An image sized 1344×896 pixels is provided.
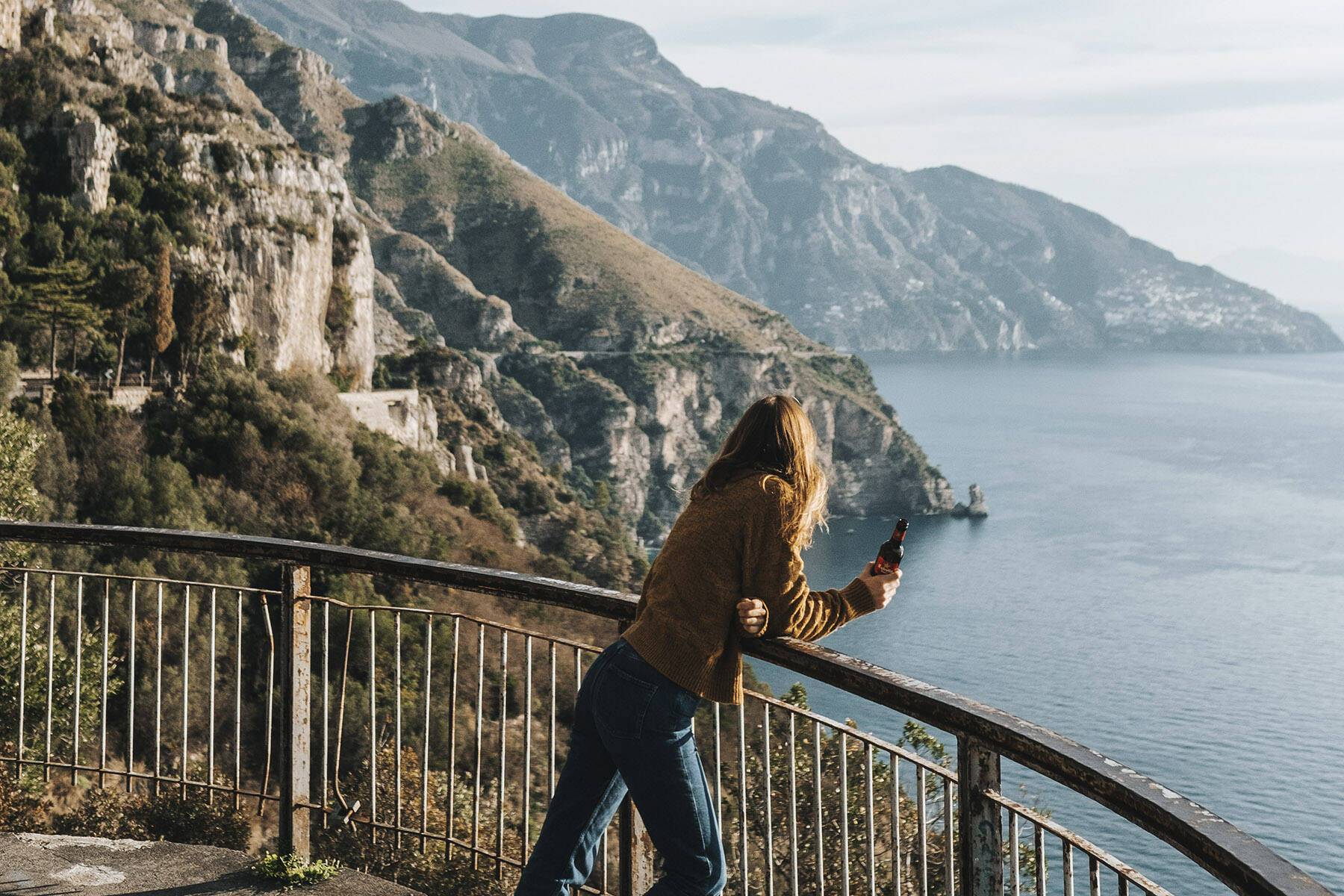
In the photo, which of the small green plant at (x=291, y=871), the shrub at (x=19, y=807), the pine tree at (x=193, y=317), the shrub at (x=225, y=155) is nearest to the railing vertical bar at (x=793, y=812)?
the small green plant at (x=291, y=871)

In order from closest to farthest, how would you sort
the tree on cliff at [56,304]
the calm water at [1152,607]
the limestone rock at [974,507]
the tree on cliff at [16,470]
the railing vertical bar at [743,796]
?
the railing vertical bar at [743,796] → the tree on cliff at [16,470] → the calm water at [1152,607] → the tree on cliff at [56,304] → the limestone rock at [974,507]

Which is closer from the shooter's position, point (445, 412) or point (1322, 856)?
point (1322, 856)

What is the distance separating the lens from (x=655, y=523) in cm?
10206

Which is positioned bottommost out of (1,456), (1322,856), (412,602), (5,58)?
(1322,856)

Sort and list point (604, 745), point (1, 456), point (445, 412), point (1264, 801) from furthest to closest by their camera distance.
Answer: point (445, 412), point (1264, 801), point (1, 456), point (604, 745)

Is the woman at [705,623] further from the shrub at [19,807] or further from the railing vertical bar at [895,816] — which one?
the shrub at [19,807]

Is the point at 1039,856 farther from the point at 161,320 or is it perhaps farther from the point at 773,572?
the point at 161,320

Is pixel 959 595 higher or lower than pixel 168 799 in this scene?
lower

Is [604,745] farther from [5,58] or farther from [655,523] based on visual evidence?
[655,523]

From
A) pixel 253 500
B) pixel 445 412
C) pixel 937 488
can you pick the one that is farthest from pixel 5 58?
pixel 937 488

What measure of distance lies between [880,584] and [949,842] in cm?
51

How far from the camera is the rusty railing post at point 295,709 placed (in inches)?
118

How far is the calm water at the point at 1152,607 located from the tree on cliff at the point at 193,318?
3154 centimetres

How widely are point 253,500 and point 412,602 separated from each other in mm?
8360
